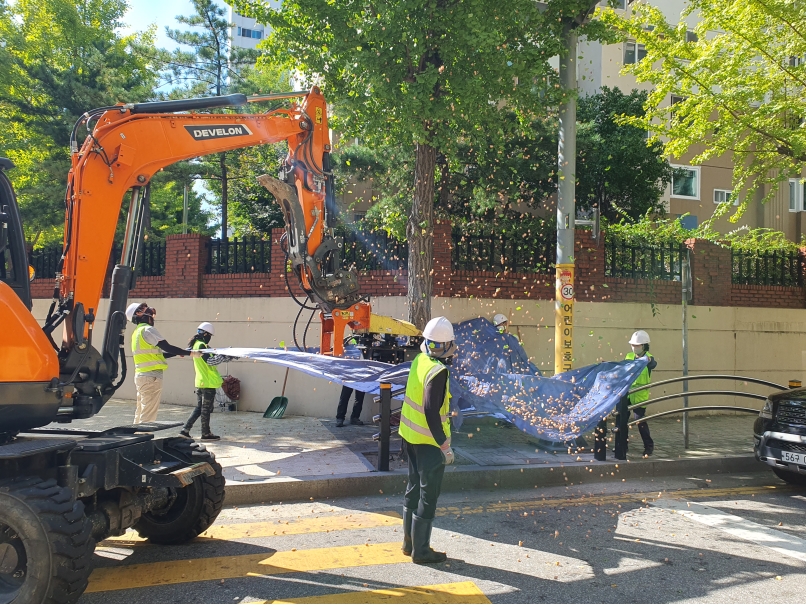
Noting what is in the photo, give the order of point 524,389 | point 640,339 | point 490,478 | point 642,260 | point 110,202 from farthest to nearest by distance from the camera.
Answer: point 642,260, point 640,339, point 524,389, point 490,478, point 110,202

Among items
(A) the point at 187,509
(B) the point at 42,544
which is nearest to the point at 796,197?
(A) the point at 187,509

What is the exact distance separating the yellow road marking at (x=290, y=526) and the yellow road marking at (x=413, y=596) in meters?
1.51

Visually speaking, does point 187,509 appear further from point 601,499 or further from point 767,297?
point 767,297

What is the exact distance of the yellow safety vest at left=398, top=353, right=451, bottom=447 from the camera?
16.7 feet

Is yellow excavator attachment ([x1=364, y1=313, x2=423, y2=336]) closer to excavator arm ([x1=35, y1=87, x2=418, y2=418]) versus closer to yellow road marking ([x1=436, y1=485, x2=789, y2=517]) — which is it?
excavator arm ([x1=35, y1=87, x2=418, y2=418])

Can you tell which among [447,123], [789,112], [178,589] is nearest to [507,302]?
[447,123]

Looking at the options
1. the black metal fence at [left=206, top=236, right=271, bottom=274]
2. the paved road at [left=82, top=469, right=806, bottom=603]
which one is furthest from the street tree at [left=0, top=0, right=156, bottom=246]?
the paved road at [left=82, top=469, right=806, bottom=603]

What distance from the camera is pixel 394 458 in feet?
27.0

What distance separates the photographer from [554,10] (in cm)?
1008

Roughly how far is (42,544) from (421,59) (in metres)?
8.05

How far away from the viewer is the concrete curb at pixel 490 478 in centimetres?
700

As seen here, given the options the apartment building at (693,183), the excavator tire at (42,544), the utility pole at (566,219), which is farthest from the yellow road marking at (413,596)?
the apartment building at (693,183)

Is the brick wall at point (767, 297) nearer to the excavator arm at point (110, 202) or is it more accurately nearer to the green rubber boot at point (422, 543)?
the excavator arm at point (110, 202)

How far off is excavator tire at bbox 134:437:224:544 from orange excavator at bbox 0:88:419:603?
1cm
